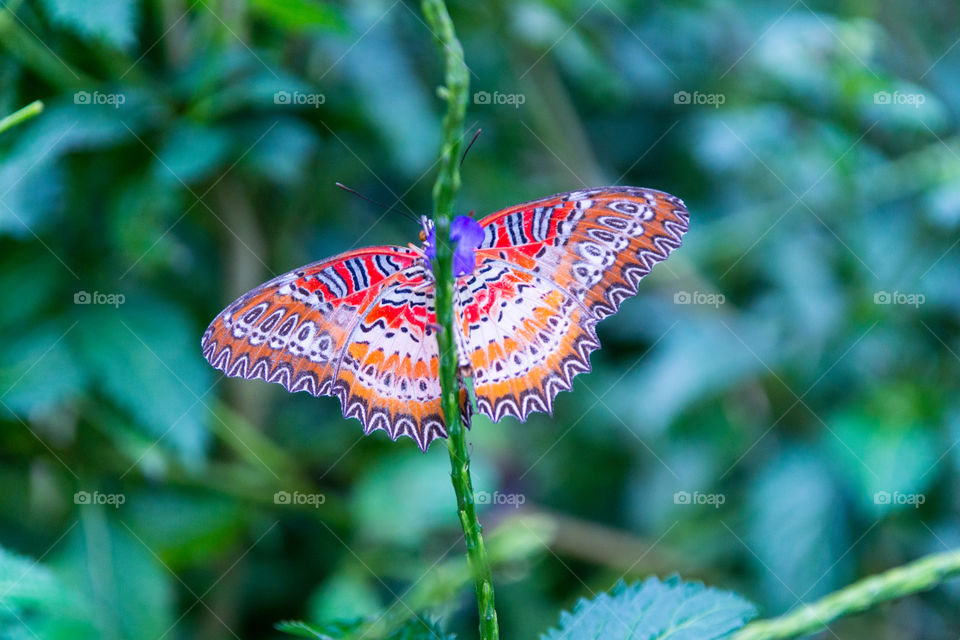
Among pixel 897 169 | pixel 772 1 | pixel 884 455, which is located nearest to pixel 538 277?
pixel 884 455

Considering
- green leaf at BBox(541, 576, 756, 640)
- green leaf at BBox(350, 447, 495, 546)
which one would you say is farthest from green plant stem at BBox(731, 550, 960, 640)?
green leaf at BBox(350, 447, 495, 546)

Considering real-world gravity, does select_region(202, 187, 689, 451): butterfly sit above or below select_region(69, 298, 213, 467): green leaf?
above

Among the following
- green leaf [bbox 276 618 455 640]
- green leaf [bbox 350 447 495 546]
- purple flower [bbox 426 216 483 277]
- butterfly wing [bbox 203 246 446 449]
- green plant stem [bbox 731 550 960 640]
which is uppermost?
purple flower [bbox 426 216 483 277]

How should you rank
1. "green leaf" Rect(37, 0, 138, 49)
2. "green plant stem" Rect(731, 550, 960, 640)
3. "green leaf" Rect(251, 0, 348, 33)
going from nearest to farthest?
1. "green plant stem" Rect(731, 550, 960, 640)
2. "green leaf" Rect(37, 0, 138, 49)
3. "green leaf" Rect(251, 0, 348, 33)

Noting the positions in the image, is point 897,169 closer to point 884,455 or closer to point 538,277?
point 884,455

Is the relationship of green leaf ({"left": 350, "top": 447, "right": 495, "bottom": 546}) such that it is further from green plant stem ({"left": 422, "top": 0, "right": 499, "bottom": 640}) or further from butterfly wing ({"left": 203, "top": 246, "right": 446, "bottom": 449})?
green plant stem ({"left": 422, "top": 0, "right": 499, "bottom": 640})

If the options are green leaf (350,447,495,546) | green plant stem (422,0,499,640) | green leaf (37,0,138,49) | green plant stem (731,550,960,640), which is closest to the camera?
green plant stem (422,0,499,640)

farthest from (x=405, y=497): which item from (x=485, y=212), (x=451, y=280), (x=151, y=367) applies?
(x=451, y=280)

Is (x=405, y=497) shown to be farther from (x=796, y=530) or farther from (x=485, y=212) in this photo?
(x=796, y=530)

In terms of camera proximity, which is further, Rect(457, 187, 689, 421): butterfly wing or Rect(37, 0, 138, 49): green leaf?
Rect(37, 0, 138, 49): green leaf
